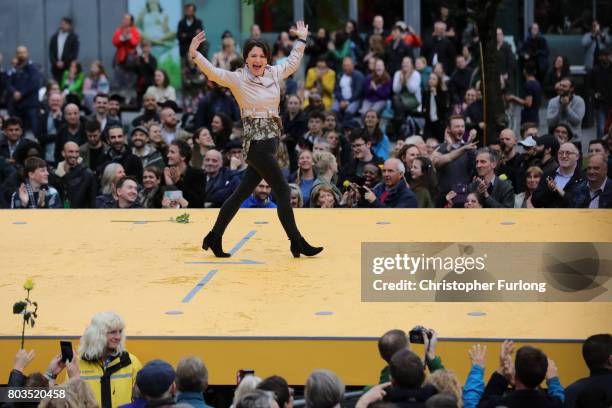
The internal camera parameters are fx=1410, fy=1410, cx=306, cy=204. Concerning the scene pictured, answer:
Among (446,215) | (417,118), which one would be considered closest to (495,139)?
(417,118)

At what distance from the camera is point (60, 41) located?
77.0 feet

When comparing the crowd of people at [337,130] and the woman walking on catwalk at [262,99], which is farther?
the crowd of people at [337,130]

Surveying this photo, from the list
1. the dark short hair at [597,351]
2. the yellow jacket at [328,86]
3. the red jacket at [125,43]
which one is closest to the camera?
the dark short hair at [597,351]

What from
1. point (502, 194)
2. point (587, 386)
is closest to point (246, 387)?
point (587, 386)

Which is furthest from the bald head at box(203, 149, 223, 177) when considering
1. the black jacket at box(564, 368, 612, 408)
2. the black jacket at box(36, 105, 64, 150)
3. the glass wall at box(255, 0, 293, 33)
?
the glass wall at box(255, 0, 293, 33)

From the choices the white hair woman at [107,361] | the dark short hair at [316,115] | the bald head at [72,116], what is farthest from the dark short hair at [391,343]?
the bald head at [72,116]

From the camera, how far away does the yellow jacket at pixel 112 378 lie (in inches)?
309

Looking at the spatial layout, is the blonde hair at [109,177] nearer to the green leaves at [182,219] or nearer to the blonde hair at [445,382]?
the green leaves at [182,219]

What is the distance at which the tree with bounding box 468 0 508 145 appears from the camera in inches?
655

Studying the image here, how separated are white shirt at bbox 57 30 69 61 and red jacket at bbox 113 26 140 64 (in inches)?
37.5

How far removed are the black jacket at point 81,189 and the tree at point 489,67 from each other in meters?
4.83

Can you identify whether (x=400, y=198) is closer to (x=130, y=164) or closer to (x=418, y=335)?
(x=130, y=164)

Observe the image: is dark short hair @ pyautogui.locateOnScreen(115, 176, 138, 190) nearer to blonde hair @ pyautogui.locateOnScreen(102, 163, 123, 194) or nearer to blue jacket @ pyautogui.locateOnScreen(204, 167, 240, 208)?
blonde hair @ pyautogui.locateOnScreen(102, 163, 123, 194)

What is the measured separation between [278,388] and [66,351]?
1.68 metres
